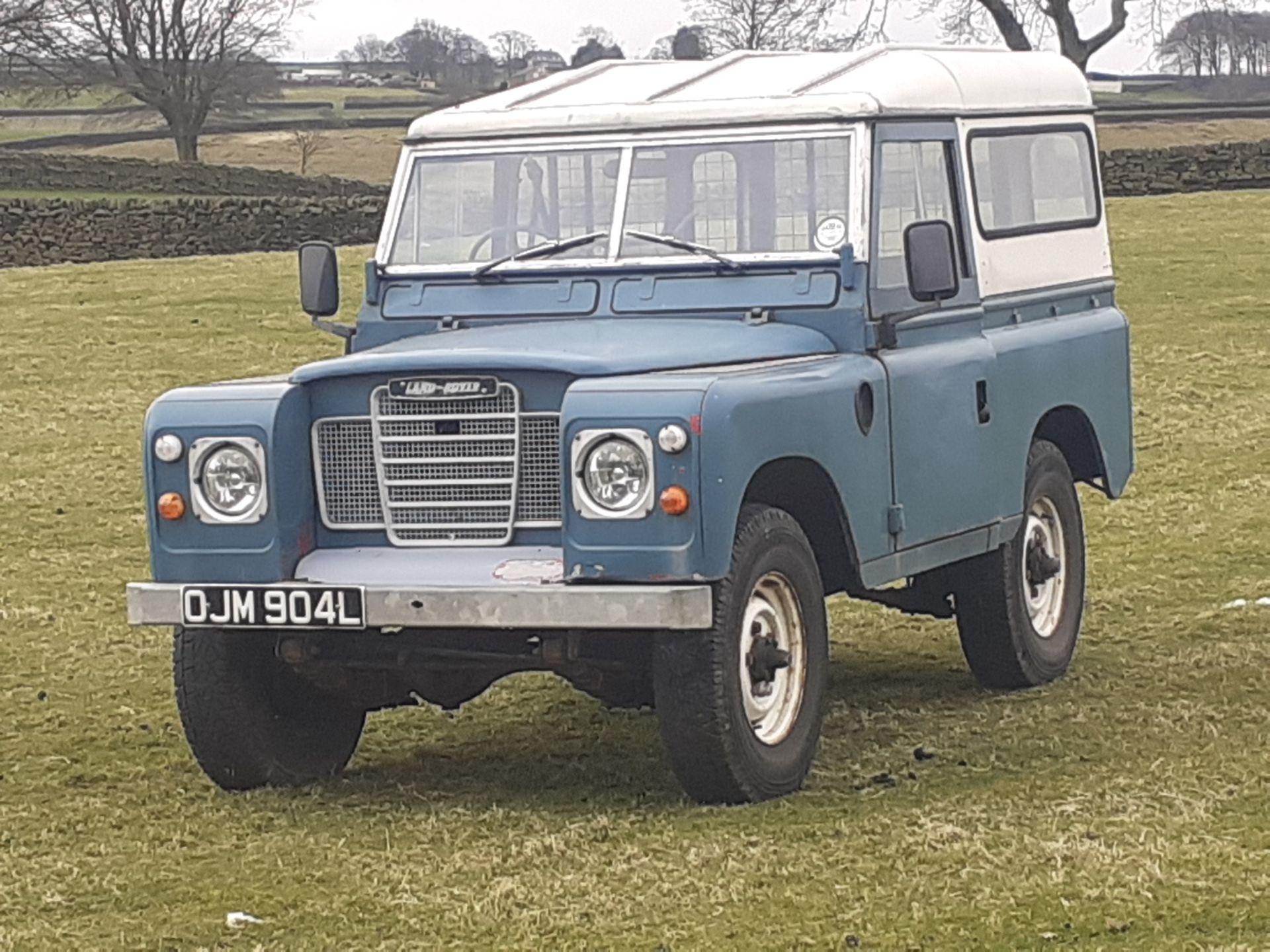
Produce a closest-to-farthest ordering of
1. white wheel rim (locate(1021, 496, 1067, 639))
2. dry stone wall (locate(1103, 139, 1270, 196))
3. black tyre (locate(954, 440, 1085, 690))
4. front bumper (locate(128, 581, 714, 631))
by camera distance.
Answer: front bumper (locate(128, 581, 714, 631)) → black tyre (locate(954, 440, 1085, 690)) → white wheel rim (locate(1021, 496, 1067, 639)) → dry stone wall (locate(1103, 139, 1270, 196))

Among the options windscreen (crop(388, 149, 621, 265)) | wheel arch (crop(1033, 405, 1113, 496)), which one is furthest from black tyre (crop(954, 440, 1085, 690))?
windscreen (crop(388, 149, 621, 265))

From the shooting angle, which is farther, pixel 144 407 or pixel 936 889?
pixel 144 407

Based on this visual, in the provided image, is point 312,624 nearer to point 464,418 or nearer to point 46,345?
point 464,418

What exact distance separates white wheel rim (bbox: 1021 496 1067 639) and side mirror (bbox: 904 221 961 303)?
5.30ft

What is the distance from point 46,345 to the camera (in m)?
23.2

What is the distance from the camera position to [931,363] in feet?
28.5

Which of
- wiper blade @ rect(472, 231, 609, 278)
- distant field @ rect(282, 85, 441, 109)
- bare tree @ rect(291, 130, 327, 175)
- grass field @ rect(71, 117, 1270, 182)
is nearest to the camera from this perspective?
wiper blade @ rect(472, 231, 609, 278)

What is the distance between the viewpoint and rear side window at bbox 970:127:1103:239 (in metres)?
9.62

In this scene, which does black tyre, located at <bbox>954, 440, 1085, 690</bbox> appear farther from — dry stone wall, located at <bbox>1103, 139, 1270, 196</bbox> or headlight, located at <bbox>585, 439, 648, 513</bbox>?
dry stone wall, located at <bbox>1103, 139, 1270, 196</bbox>

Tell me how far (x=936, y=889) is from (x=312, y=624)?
6.68 feet

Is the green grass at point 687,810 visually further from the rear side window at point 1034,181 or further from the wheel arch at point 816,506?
the rear side window at point 1034,181

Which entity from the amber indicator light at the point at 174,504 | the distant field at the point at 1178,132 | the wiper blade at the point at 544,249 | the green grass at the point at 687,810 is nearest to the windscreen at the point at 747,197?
the wiper blade at the point at 544,249

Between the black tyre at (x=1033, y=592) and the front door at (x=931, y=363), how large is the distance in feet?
1.11

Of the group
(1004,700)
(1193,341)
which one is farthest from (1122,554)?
(1193,341)
